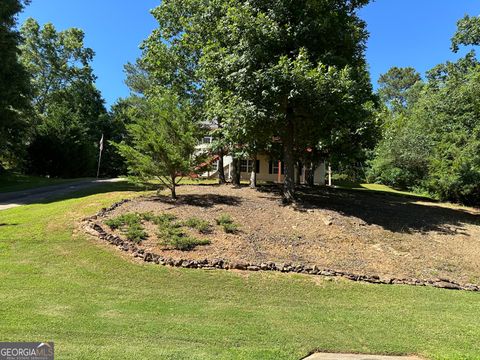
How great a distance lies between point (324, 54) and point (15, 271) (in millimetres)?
10147

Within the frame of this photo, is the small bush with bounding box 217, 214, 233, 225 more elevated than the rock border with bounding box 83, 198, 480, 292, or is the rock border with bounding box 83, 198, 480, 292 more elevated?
the small bush with bounding box 217, 214, 233, 225

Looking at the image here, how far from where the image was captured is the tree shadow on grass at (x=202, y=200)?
→ 458 inches

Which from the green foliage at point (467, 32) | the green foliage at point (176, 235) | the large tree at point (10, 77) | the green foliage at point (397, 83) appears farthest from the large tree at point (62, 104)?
the green foliage at point (397, 83)

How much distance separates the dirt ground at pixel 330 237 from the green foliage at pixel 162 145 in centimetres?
103

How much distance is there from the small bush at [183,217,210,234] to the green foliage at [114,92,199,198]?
2.50 m

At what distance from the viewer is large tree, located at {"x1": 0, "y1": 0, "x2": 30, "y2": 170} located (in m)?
21.8

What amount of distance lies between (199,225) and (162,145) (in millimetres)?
3232

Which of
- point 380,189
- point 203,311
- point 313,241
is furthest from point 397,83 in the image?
point 203,311

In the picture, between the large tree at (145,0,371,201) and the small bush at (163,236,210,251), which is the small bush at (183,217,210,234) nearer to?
the small bush at (163,236,210,251)

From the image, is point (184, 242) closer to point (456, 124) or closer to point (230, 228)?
point (230, 228)

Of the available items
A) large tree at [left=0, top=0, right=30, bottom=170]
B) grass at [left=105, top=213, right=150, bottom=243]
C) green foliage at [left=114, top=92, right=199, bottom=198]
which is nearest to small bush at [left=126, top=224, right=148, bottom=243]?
grass at [left=105, top=213, right=150, bottom=243]

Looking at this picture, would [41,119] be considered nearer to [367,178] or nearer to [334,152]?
[334,152]

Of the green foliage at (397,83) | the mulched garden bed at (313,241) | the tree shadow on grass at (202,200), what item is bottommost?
the mulched garden bed at (313,241)

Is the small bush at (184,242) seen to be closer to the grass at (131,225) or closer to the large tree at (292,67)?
the grass at (131,225)
